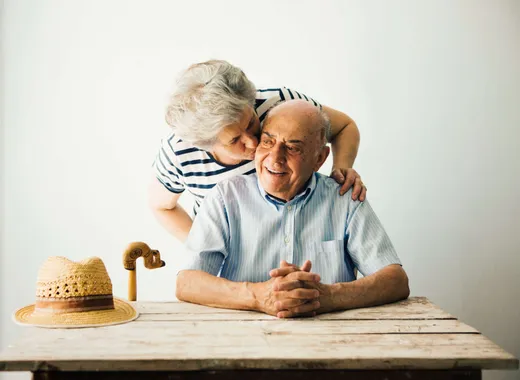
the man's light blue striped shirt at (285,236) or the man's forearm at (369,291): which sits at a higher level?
the man's light blue striped shirt at (285,236)

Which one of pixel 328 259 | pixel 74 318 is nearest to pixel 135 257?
pixel 74 318

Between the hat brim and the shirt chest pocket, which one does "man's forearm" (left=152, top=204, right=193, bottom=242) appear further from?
the hat brim

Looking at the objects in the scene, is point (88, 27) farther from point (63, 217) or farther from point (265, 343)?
point (265, 343)

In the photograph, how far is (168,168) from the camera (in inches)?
106

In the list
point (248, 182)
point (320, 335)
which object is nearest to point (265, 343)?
point (320, 335)

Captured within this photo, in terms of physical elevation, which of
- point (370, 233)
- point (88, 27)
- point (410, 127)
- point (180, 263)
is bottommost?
point (180, 263)

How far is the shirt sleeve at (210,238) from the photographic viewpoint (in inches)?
85.5

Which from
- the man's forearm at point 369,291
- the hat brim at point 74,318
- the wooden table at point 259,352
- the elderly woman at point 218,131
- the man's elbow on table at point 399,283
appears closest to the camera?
the wooden table at point 259,352

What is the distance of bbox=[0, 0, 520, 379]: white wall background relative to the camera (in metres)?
3.58

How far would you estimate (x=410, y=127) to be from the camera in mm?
3594

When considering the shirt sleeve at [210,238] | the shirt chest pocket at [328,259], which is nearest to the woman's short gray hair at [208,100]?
the shirt sleeve at [210,238]

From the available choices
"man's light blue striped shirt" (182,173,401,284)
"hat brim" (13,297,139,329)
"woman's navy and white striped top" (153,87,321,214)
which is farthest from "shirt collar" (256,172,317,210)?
"hat brim" (13,297,139,329)

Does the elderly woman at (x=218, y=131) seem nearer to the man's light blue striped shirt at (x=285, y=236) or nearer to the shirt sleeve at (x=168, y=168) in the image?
the shirt sleeve at (x=168, y=168)

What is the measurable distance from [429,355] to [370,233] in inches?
29.7
